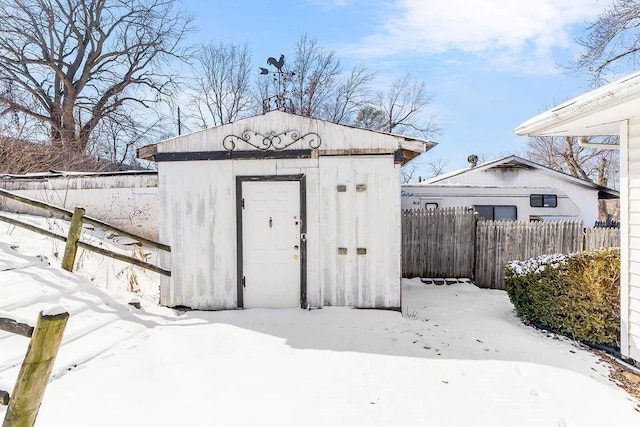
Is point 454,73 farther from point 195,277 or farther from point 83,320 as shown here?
point 83,320

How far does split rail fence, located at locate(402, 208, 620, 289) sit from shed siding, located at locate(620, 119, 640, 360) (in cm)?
390

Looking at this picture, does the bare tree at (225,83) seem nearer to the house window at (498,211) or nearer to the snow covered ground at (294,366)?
the house window at (498,211)

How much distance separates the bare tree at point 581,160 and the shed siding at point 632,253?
22.8 metres

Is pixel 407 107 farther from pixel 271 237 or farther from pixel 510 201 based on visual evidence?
pixel 271 237

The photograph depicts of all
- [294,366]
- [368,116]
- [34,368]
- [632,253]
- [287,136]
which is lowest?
[294,366]

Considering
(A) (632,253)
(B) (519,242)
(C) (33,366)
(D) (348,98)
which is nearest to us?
(C) (33,366)

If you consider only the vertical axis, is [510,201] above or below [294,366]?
above

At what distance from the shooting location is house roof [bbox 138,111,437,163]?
5125 millimetres

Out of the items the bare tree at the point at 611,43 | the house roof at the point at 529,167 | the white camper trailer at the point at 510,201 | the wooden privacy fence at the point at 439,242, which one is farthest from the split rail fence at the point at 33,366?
the bare tree at the point at 611,43

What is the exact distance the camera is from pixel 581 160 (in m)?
24.9

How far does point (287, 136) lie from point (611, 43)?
13.4 m

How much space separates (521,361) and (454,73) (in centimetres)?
817

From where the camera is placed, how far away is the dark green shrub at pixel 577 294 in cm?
420

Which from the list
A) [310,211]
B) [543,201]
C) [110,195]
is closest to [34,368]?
[310,211]
